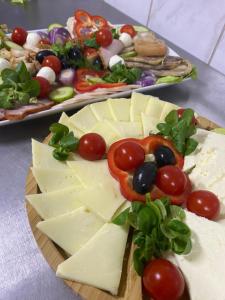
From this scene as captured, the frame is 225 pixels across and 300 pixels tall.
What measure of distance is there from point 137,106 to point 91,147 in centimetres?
31

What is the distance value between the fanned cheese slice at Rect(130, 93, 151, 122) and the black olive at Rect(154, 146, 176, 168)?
8.5 inches

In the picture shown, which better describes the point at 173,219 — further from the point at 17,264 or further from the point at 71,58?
the point at 71,58

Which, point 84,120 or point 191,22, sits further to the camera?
point 191,22

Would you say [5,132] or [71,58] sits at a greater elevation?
[71,58]

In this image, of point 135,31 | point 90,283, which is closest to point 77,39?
point 135,31

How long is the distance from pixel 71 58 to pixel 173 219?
97 centimetres

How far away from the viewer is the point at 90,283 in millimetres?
732

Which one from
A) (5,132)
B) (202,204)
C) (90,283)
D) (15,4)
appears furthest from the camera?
(15,4)

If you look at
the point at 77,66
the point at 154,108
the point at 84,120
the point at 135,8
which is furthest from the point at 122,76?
the point at 135,8

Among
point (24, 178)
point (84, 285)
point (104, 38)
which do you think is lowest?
point (24, 178)

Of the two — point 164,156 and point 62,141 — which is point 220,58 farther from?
point 62,141

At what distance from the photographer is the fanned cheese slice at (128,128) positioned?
1092 mm

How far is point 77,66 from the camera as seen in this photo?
1.50 meters

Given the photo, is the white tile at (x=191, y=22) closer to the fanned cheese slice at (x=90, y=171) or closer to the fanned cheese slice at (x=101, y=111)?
the fanned cheese slice at (x=101, y=111)
